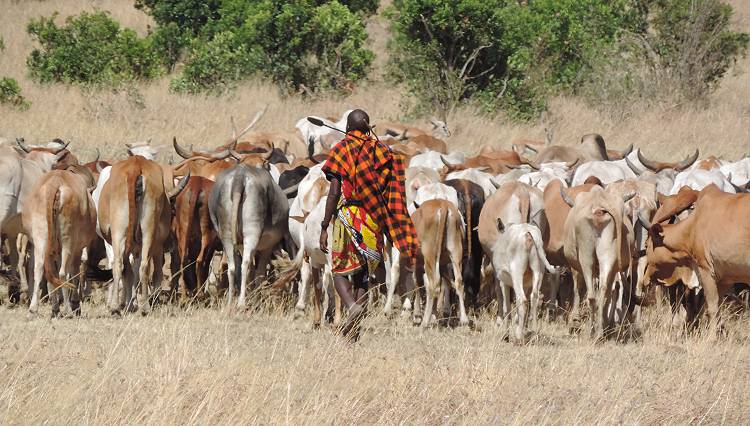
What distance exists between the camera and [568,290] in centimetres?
1459

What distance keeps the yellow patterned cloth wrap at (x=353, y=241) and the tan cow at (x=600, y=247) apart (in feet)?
8.77

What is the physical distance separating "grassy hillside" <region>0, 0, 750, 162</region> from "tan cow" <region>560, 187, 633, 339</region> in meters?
11.3

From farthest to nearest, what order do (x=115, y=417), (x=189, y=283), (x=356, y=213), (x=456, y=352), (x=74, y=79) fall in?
1. (x=74, y=79)
2. (x=189, y=283)
3. (x=456, y=352)
4. (x=356, y=213)
5. (x=115, y=417)

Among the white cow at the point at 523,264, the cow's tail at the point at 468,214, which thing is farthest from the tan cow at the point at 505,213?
the white cow at the point at 523,264

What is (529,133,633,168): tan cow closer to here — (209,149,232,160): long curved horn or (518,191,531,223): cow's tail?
(209,149,232,160): long curved horn

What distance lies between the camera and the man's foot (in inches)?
376

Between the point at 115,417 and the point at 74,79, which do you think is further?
the point at 74,79

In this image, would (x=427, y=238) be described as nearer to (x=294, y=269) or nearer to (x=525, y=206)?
(x=525, y=206)

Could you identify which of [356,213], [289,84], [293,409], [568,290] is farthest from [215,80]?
[293,409]

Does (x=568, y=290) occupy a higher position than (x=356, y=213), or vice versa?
(x=356, y=213)

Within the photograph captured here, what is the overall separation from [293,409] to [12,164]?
19.4ft

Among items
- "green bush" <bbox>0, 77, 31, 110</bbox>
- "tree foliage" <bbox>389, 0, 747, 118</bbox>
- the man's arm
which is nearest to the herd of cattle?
the man's arm

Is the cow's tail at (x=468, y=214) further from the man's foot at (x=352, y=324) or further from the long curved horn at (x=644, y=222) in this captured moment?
the man's foot at (x=352, y=324)

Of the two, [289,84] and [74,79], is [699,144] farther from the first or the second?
[74,79]
